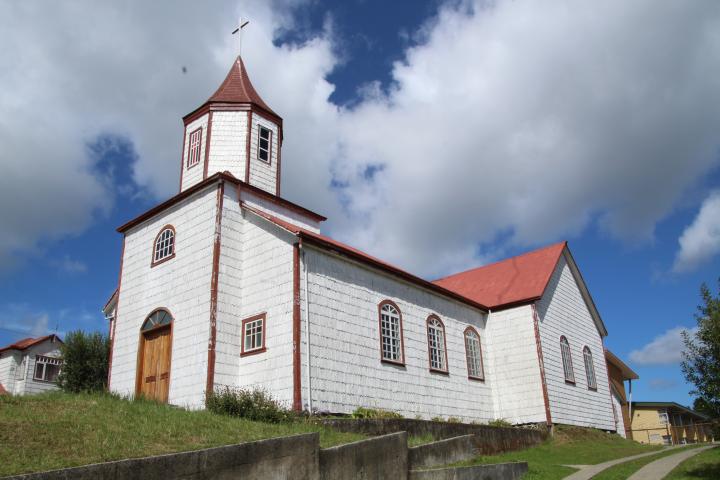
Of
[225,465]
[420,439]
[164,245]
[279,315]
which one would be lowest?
[225,465]

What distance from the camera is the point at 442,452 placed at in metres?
14.6

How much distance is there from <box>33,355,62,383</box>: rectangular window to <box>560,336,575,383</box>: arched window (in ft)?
101

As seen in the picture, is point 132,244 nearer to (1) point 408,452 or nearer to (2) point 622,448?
(1) point 408,452

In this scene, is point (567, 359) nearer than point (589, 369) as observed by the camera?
Yes

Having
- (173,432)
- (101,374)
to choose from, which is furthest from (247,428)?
(101,374)

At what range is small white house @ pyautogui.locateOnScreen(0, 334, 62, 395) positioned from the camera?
1531 inches

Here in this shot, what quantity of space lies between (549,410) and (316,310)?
12272 millimetres

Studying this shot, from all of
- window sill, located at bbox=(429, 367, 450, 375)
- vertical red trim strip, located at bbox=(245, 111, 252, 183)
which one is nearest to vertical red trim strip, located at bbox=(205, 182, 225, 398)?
vertical red trim strip, located at bbox=(245, 111, 252, 183)

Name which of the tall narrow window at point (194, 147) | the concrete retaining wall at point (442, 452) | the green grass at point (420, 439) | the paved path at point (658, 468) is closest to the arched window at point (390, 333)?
the green grass at point (420, 439)

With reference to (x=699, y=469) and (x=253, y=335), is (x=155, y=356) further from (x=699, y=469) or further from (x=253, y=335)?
(x=699, y=469)

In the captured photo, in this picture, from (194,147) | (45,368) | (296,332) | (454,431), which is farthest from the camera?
(45,368)

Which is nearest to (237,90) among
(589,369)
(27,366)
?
(589,369)

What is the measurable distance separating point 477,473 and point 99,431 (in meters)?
7.72

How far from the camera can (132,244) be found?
21.9 m
